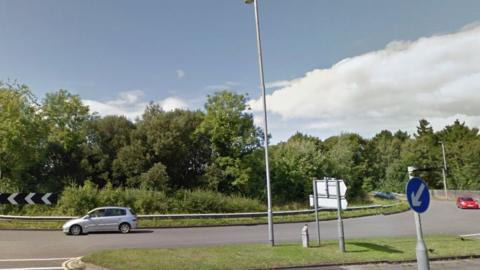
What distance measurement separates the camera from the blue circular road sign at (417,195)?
658cm

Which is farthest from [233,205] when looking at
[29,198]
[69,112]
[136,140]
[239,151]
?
[29,198]

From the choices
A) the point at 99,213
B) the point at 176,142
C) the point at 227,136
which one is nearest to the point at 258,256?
the point at 99,213

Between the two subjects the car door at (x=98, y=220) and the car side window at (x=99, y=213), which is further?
the car side window at (x=99, y=213)

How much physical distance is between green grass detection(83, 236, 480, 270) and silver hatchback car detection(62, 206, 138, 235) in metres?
9.15

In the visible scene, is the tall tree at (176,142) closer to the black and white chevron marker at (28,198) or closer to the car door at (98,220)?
the car door at (98,220)

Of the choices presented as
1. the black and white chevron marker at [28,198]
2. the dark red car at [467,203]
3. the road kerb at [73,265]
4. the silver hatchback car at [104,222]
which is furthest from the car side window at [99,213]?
the dark red car at [467,203]

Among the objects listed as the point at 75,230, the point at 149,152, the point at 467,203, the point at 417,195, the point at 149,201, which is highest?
the point at 149,152

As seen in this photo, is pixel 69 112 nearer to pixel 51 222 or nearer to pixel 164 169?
pixel 164 169

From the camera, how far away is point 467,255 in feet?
39.9

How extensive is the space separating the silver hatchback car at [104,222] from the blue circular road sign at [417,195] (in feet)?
59.5

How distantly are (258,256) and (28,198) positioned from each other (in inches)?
316

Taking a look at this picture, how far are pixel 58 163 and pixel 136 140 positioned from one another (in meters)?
8.65

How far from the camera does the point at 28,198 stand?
521 cm

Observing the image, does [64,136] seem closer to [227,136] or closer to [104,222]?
[227,136]
